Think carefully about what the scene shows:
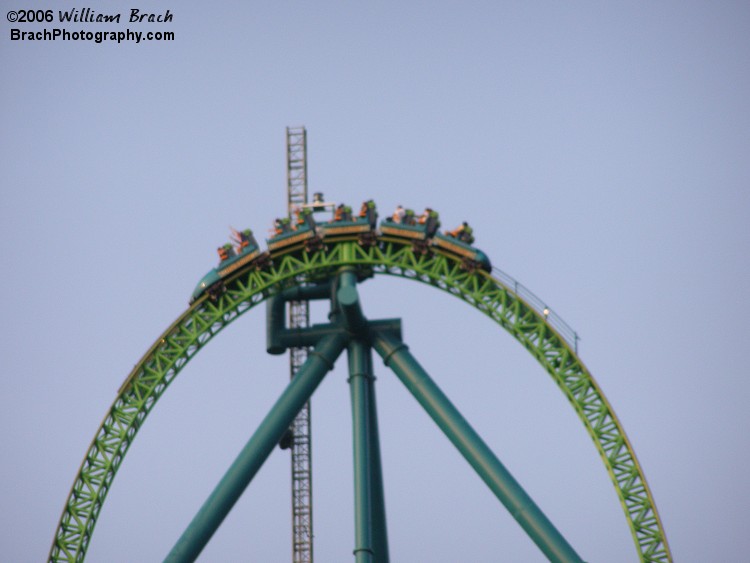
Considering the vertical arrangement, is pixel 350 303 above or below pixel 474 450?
above

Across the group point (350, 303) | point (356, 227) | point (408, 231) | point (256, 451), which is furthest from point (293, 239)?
point (256, 451)

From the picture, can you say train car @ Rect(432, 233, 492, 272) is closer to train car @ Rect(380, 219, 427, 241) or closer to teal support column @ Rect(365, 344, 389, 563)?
train car @ Rect(380, 219, 427, 241)

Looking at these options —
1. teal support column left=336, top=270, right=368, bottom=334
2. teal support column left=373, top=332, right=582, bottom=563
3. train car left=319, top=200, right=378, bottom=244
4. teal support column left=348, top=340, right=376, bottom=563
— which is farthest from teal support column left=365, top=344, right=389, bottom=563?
train car left=319, top=200, right=378, bottom=244

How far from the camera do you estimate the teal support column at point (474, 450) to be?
6069 cm

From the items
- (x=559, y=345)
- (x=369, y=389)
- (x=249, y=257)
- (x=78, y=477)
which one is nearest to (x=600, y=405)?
(x=559, y=345)

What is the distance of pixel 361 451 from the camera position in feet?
209

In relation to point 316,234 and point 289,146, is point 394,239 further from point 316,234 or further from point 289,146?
point 289,146

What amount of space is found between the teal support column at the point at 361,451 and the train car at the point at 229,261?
16.6 feet

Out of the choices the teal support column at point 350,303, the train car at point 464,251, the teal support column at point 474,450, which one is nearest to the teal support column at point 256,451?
the teal support column at point 350,303

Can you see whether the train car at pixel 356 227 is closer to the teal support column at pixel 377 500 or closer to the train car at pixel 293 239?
the train car at pixel 293 239

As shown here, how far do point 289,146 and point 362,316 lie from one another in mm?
14043

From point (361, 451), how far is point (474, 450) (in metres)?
4.16

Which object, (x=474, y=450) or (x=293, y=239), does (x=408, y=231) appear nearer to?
(x=293, y=239)

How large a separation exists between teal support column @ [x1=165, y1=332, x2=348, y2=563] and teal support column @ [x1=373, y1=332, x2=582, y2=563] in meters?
2.12
